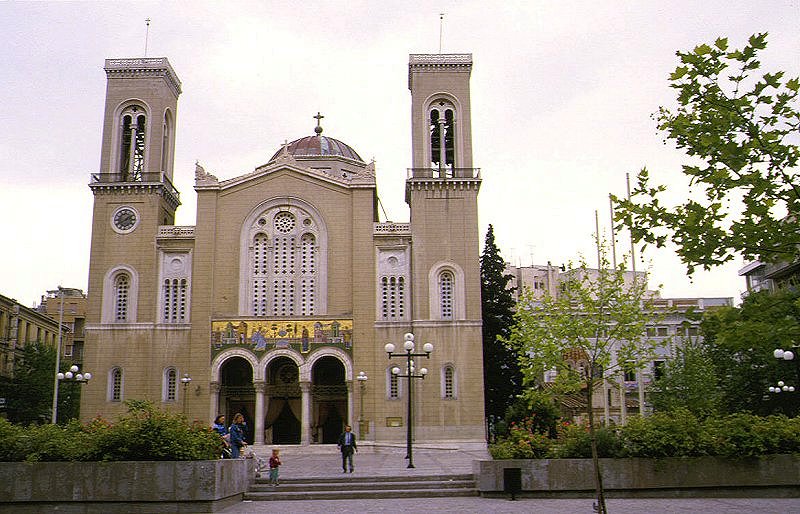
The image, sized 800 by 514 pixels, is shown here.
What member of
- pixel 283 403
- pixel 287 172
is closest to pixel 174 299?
pixel 283 403

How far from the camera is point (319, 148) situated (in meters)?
57.8

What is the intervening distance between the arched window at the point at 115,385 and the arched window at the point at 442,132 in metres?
20.6

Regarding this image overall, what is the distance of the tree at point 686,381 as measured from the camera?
144 feet

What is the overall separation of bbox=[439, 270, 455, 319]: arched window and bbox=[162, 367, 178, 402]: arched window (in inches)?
574

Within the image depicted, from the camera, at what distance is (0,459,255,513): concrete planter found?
17.2 m

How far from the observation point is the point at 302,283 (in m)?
45.3

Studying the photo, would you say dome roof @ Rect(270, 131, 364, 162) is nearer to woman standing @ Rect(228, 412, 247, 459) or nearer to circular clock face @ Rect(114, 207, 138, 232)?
circular clock face @ Rect(114, 207, 138, 232)

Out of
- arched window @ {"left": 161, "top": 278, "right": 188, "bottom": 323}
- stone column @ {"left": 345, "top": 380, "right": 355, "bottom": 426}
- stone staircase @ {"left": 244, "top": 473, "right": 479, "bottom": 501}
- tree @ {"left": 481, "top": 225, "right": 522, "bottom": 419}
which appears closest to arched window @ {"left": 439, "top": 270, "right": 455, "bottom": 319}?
tree @ {"left": 481, "top": 225, "right": 522, "bottom": 419}

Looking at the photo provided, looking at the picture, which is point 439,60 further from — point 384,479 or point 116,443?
point 116,443

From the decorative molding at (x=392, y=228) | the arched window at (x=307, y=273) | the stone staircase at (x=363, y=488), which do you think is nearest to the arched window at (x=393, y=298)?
the decorative molding at (x=392, y=228)

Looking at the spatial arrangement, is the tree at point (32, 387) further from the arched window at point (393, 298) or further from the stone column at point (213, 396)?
the arched window at point (393, 298)

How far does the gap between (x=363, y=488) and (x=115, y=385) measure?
2724 centimetres

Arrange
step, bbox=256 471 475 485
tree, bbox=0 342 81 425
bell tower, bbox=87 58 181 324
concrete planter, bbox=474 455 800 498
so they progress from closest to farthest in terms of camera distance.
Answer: concrete planter, bbox=474 455 800 498 → step, bbox=256 471 475 485 → bell tower, bbox=87 58 181 324 → tree, bbox=0 342 81 425

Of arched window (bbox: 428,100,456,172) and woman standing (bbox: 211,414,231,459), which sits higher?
arched window (bbox: 428,100,456,172)
